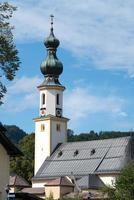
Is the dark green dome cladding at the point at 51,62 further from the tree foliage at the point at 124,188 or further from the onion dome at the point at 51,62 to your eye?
the tree foliage at the point at 124,188

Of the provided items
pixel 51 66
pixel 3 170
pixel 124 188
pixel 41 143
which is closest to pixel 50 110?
pixel 41 143

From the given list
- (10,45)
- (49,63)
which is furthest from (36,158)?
(10,45)

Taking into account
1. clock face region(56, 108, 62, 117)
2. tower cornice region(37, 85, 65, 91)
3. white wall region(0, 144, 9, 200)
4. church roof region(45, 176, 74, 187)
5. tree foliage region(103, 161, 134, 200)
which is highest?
tower cornice region(37, 85, 65, 91)

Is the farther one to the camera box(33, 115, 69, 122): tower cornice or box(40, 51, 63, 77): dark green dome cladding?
box(40, 51, 63, 77): dark green dome cladding

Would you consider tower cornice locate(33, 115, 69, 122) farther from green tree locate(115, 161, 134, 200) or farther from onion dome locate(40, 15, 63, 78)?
green tree locate(115, 161, 134, 200)

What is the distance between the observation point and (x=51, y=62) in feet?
326

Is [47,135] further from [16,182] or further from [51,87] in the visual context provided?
[16,182]

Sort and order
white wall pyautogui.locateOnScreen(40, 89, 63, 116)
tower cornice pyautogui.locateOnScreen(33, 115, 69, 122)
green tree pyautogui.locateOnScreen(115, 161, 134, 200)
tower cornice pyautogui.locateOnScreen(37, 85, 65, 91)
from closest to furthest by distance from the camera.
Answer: green tree pyautogui.locateOnScreen(115, 161, 134, 200), tower cornice pyautogui.locateOnScreen(33, 115, 69, 122), white wall pyautogui.locateOnScreen(40, 89, 63, 116), tower cornice pyautogui.locateOnScreen(37, 85, 65, 91)

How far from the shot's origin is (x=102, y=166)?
86125mm

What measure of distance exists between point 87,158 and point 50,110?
12.0 m

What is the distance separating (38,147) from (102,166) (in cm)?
1341

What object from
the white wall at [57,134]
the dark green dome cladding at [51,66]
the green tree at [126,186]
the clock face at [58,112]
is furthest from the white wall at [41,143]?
the green tree at [126,186]

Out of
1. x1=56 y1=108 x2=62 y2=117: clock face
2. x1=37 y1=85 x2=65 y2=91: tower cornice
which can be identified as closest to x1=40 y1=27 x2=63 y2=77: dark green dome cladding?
x1=37 y1=85 x2=65 y2=91: tower cornice

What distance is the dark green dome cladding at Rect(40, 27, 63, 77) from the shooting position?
98781mm
